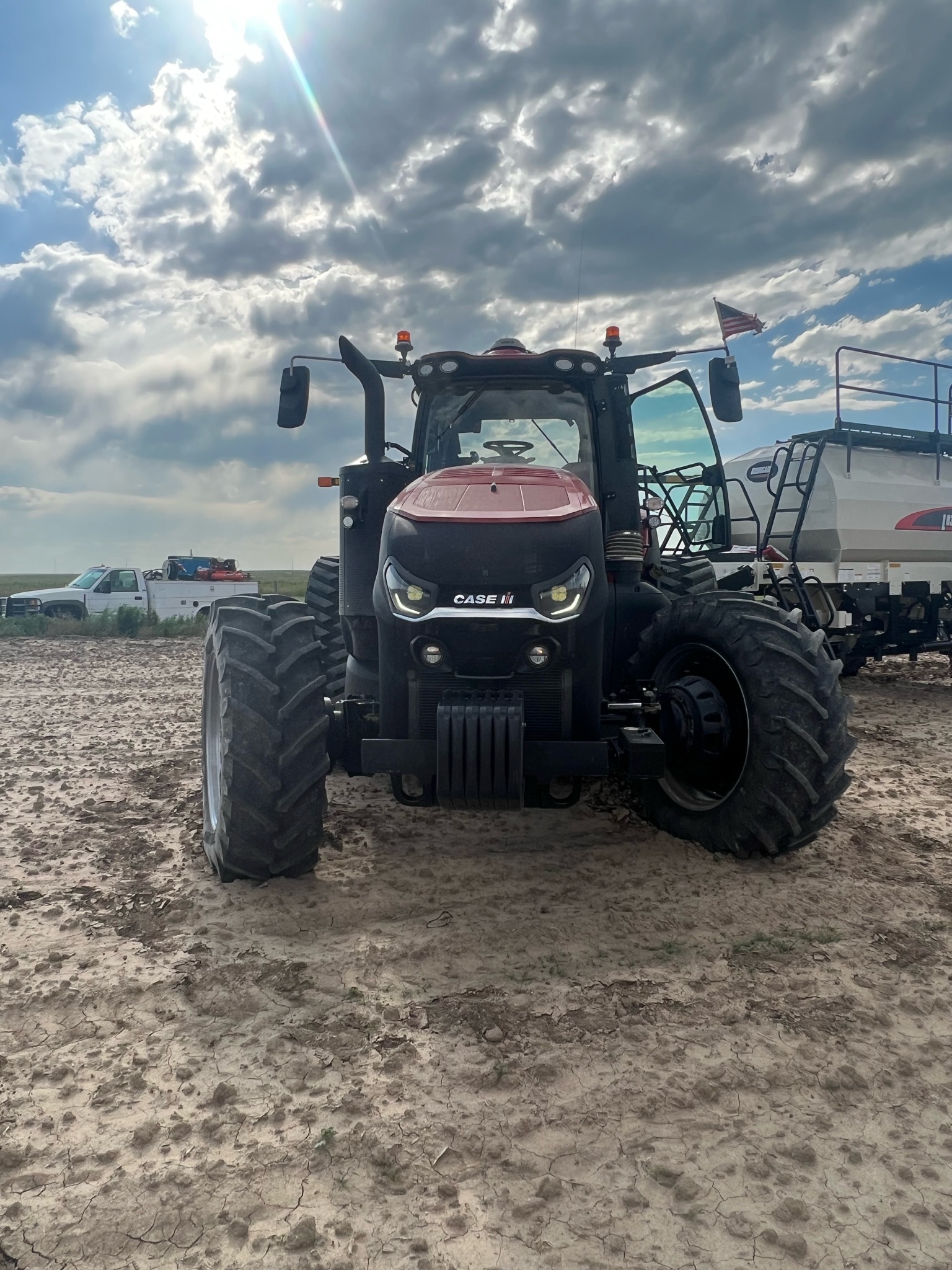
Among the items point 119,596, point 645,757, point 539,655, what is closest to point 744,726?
point 645,757

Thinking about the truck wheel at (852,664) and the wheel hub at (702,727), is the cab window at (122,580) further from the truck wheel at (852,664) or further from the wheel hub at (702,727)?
the wheel hub at (702,727)

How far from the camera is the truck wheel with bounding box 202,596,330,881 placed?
344 cm

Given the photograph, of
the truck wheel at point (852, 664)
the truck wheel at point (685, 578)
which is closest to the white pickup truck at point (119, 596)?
the truck wheel at point (852, 664)

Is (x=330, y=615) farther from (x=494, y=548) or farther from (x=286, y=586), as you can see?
(x=286, y=586)

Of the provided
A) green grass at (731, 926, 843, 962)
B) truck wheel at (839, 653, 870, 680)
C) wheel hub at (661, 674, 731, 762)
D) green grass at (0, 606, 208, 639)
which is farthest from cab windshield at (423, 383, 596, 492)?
green grass at (0, 606, 208, 639)

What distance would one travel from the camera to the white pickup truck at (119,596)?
1870 centimetres

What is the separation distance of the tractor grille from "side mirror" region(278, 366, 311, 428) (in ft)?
6.47

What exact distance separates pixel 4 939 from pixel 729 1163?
108 inches

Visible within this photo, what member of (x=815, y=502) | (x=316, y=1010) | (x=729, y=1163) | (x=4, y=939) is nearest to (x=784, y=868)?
(x=729, y=1163)

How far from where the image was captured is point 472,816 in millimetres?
4867

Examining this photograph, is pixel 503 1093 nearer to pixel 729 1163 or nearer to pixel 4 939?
pixel 729 1163

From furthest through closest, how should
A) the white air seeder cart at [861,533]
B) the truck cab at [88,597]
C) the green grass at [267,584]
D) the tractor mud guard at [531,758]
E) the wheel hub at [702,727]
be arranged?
the green grass at [267,584] → the truck cab at [88,597] → the white air seeder cart at [861,533] → the wheel hub at [702,727] → the tractor mud guard at [531,758]

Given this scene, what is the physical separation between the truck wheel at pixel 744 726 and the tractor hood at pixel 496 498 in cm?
87

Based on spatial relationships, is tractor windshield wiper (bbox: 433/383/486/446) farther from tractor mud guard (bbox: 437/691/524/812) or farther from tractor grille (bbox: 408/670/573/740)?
tractor mud guard (bbox: 437/691/524/812)
